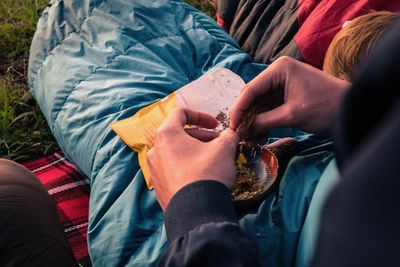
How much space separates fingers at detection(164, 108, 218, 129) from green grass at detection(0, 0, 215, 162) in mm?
895

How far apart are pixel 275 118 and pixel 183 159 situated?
24 cm

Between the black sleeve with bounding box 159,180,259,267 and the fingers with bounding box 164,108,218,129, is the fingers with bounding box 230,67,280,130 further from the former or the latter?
the black sleeve with bounding box 159,180,259,267

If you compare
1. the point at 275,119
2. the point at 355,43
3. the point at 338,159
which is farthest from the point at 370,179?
the point at 355,43

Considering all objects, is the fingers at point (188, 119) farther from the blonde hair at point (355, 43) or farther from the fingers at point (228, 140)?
the blonde hair at point (355, 43)

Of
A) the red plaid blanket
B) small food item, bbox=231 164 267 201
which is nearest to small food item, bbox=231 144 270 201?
small food item, bbox=231 164 267 201

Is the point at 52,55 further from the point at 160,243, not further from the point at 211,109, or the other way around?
the point at 160,243

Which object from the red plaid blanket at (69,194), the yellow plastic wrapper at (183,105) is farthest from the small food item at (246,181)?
the red plaid blanket at (69,194)

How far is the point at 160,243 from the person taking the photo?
1080 mm

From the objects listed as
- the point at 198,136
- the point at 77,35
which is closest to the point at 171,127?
the point at 198,136

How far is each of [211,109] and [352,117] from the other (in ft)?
3.22

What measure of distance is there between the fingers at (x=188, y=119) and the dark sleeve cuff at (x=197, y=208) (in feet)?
0.76

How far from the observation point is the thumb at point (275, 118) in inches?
41.2

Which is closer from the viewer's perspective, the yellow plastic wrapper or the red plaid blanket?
the yellow plastic wrapper

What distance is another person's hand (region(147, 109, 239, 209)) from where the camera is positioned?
859 mm
